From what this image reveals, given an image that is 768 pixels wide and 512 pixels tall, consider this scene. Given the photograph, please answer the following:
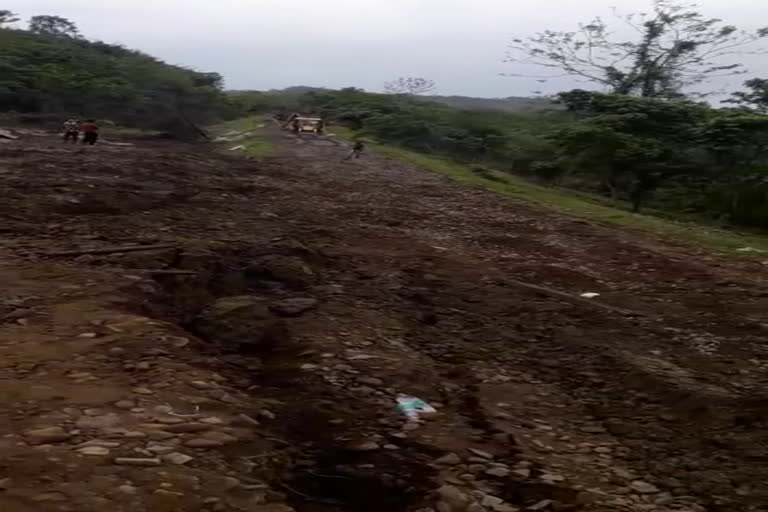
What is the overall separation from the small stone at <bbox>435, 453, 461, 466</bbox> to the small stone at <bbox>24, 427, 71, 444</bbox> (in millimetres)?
1678

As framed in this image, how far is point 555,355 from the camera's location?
5.96 meters

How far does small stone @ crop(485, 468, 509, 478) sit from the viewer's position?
3.98 metres

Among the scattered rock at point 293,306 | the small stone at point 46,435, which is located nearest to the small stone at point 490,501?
the small stone at point 46,435

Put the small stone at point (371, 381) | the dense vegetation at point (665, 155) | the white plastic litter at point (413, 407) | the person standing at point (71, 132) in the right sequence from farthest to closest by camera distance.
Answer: the person standing at point (71, 132), the dense vegetation at point (665, 155), the small stone at point (371, 381), the white plastic litter at point (413, 407)

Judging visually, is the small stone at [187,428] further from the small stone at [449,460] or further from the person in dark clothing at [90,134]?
the person in dark clothing at [90,134]

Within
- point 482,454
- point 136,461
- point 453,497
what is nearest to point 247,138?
point 482,454

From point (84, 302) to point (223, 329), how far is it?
3.13 ft

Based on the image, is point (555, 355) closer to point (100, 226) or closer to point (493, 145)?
point (100, 226)

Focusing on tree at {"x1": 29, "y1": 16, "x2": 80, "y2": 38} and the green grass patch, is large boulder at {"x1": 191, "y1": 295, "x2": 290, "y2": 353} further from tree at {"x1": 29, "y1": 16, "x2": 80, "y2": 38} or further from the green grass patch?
tree at {"x1": 29, "y1": 16, "x2": 80, "y2": 38}

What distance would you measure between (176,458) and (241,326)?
87.9 inches

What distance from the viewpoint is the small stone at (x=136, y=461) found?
3562 mm

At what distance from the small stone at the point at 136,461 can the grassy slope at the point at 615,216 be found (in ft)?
30.0

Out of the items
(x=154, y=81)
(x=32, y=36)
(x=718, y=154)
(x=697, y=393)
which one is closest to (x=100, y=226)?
(x=697, y=393)

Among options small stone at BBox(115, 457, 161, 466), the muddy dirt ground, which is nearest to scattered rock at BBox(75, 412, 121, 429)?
the muddy dirt ground
